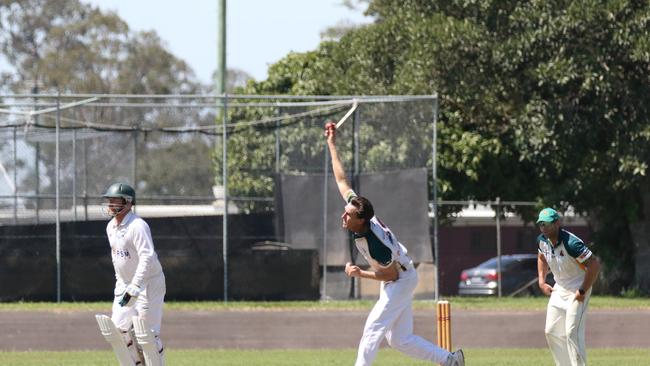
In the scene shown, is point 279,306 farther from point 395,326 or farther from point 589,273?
point 395,326

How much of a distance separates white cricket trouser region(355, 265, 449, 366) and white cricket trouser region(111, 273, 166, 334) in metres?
2.02

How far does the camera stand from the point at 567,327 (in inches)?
550

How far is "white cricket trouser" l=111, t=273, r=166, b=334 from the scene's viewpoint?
1292cm

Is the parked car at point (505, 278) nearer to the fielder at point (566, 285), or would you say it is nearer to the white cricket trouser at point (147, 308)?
the fielder at point (566, 285)

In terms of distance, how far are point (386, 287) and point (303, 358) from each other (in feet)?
21.0

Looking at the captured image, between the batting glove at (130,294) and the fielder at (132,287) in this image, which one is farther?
the fielder at (132,287)

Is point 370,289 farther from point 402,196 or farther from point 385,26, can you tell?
point 385,26

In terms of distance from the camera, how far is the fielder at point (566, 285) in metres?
13.8

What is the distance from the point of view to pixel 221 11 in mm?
40562

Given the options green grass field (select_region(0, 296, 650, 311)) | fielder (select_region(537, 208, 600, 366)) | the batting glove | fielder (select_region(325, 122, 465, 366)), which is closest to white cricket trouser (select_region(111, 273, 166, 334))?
the batting glove

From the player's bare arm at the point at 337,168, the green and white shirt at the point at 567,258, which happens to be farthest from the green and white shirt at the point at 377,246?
the green and white shirt at the point at 567,258

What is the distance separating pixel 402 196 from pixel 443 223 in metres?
9.73

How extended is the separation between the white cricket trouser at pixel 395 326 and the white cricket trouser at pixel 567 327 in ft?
6.68

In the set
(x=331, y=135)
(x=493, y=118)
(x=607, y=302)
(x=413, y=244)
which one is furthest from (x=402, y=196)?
(x=331, y=135)
